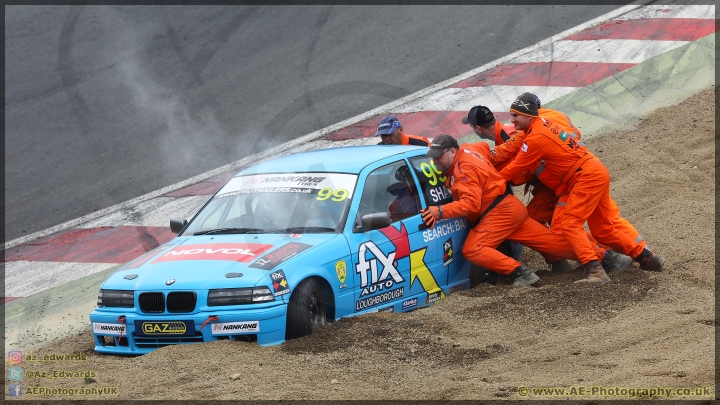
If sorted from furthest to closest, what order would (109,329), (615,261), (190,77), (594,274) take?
1. (190,77)
2. (615,261)
3. (594,274)
4. (109,329)

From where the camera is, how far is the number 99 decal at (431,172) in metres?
8.63

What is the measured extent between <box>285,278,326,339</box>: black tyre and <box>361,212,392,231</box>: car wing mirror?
0.68 meters

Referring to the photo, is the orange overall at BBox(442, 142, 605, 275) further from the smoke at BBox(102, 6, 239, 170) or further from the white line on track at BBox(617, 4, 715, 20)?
the white line on track at BBox(617, 4, 715, 20)

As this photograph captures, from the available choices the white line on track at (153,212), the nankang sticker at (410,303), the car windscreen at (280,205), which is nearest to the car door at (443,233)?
the nankang sticker at (410,303)

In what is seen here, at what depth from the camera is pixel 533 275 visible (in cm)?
834

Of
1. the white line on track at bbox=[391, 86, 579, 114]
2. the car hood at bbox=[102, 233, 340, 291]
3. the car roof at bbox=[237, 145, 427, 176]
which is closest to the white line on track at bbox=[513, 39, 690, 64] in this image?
the white line on track at bbox=[391, 86, 579, 114]

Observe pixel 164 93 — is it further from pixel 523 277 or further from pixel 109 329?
pixel 523 277

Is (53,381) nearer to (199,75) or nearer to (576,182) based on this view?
(576,182)

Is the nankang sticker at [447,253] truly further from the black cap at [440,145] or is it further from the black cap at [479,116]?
the black cap at [479,116]

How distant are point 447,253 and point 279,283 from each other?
2.15 m

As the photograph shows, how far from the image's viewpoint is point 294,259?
7.00 metres

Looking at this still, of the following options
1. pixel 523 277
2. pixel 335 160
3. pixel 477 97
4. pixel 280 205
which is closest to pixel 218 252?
pixel 280 205

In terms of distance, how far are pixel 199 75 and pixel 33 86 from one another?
2.61 meters

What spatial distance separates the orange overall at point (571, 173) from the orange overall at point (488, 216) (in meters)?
0.16
